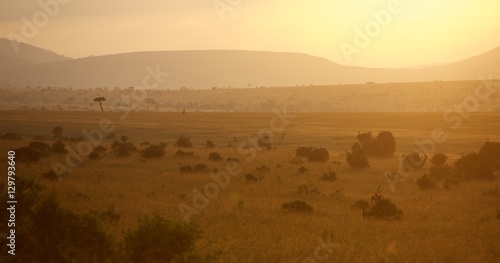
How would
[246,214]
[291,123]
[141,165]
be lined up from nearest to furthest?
[246,214] → [141,165] → [291,123]

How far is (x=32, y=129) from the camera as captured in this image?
60031 mm

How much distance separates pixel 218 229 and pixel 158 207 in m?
3.85

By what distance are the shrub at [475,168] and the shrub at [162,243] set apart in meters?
23.5

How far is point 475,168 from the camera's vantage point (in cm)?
2884

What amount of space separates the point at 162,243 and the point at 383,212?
34.6ft

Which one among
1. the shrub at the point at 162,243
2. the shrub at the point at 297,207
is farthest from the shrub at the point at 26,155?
the shrub at the point at 162,243

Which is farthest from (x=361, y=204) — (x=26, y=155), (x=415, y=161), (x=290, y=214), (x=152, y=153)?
(x=26, y=155)

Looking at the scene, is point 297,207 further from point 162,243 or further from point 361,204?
point 162,243

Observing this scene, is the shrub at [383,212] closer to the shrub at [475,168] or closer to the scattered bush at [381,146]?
the shrub at [475,168]

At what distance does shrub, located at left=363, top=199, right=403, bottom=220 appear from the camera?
1769cm

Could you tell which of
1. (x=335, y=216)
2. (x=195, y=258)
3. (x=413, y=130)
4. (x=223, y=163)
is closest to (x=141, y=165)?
(x=223, y=163)

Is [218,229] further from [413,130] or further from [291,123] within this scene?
[291,123]

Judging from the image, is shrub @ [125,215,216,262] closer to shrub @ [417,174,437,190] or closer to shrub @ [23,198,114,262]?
shrub @ [23,198,114,262]

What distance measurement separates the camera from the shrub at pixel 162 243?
9547 mm
